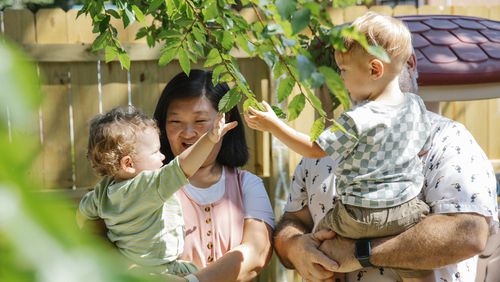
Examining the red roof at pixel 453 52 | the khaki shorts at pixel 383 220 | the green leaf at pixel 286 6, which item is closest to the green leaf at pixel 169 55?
the khaki shorts at pixel 383 220

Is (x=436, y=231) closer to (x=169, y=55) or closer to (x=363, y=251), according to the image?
(x=363, y=251)

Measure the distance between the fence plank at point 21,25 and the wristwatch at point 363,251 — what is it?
10.6 ft

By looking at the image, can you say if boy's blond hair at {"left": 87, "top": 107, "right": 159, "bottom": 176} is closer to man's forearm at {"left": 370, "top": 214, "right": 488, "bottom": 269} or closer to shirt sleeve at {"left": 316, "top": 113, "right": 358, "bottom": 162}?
shirt sleeve at {"left": 316, "top": 113, "right": 358, "bottom": 162}

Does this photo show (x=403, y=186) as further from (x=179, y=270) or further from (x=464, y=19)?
(x=464, y=19)

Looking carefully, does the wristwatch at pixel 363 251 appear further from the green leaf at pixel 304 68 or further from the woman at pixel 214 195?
the green leaf at pixel 304 68

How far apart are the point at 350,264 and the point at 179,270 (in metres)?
0.53

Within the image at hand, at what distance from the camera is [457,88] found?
286cm

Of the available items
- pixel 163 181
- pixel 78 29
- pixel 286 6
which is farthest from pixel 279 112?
pixel 78 29

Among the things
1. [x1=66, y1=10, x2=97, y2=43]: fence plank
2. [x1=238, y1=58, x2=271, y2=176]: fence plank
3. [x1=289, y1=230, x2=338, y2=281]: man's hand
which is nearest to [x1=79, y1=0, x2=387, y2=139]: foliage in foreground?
[x1=289, y1=230, x2=338, y2=281]: man's hand

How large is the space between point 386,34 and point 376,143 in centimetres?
29

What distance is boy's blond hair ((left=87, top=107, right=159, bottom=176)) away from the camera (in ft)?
7.33

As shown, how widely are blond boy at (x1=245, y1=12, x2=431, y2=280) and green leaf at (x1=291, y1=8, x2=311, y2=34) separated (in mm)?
1051

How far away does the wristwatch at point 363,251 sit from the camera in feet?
6.72

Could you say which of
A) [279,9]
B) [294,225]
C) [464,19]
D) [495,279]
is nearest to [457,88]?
[464,19]
